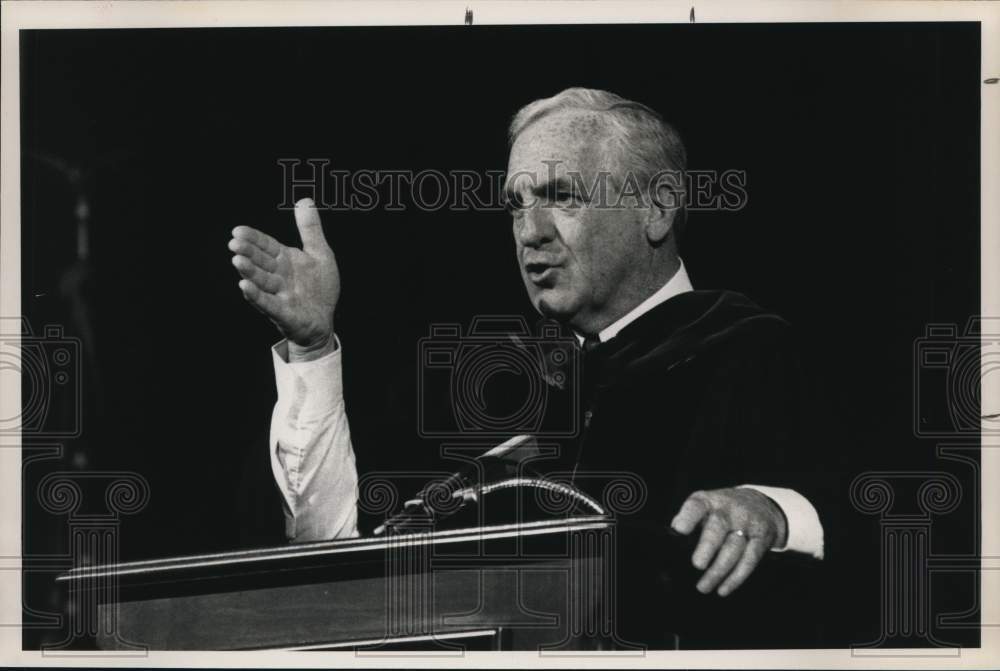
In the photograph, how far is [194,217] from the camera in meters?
4.16

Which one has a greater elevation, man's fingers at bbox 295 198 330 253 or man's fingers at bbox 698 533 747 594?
man's fingers at bbox 295 198 330 253

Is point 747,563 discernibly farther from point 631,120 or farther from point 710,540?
point 631,120

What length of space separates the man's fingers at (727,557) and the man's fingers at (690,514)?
0.38 ft

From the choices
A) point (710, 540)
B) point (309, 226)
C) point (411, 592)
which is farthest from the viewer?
point (309, 226)

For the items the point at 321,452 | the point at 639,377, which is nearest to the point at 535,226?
the point at 639,377

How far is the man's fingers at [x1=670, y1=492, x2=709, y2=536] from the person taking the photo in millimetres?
3930

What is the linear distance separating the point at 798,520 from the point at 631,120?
4.68ft

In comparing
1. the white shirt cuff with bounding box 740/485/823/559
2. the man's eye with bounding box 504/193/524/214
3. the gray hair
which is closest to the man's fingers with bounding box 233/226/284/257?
the man's eye with bounding box 504/193/524/214

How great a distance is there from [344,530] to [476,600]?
1.62ft

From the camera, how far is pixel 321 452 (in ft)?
13.4

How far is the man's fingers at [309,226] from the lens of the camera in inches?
162

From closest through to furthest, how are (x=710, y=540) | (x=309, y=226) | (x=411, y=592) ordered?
(x=710, y=540) → (x=411, y=592) → (x=309, y=226)

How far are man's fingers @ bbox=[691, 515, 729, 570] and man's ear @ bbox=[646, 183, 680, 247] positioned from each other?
3.04 ft

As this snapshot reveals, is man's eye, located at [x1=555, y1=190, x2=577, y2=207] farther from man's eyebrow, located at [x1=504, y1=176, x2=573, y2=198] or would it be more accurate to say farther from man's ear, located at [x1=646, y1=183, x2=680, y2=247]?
man's ear, located at [x1=646, y1=183, x2=680, y2=247]
